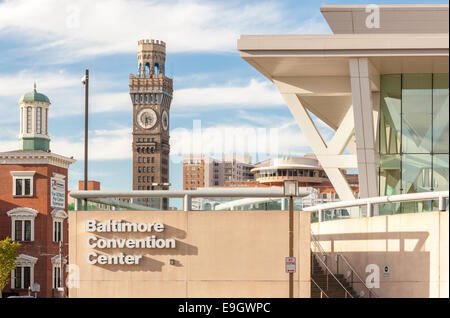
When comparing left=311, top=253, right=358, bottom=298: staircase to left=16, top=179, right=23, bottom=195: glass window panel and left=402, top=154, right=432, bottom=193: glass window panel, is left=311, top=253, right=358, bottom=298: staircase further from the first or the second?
left=16, top=179, right=23, bottom=195: glass window panel

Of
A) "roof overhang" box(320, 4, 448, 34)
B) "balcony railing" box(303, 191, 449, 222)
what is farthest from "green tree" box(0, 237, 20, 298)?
"balcony railing" box(303, 191, 449, 222)

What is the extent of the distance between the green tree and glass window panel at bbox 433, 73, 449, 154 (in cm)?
4853

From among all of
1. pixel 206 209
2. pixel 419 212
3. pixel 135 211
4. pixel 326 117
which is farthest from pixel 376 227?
pixel 326 117

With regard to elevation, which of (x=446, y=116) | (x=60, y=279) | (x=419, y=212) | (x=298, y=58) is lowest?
(x=60, y=279)

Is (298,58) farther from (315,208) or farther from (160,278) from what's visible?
(160,278)

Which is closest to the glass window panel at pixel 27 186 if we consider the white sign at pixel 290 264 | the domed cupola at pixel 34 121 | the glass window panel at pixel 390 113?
the domed cupola at pixel 34 121

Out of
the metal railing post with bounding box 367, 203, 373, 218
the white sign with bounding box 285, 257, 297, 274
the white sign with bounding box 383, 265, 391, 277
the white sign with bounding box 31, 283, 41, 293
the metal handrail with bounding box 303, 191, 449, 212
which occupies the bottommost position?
the white sign with bounding box 31, 283, 41, 293

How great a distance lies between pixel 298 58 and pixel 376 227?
29.8 ft

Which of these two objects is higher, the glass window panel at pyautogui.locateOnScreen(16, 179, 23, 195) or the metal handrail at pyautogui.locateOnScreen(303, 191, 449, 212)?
the glass window panel at pyautogui.locateOnScreen(16, 179, 23, 195)

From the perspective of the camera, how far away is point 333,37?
34438mm

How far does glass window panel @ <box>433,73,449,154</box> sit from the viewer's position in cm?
3519

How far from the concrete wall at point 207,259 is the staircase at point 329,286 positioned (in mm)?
2787

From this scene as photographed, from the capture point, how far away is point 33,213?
83688 mm

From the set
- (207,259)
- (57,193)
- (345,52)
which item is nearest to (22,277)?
(57,193)
